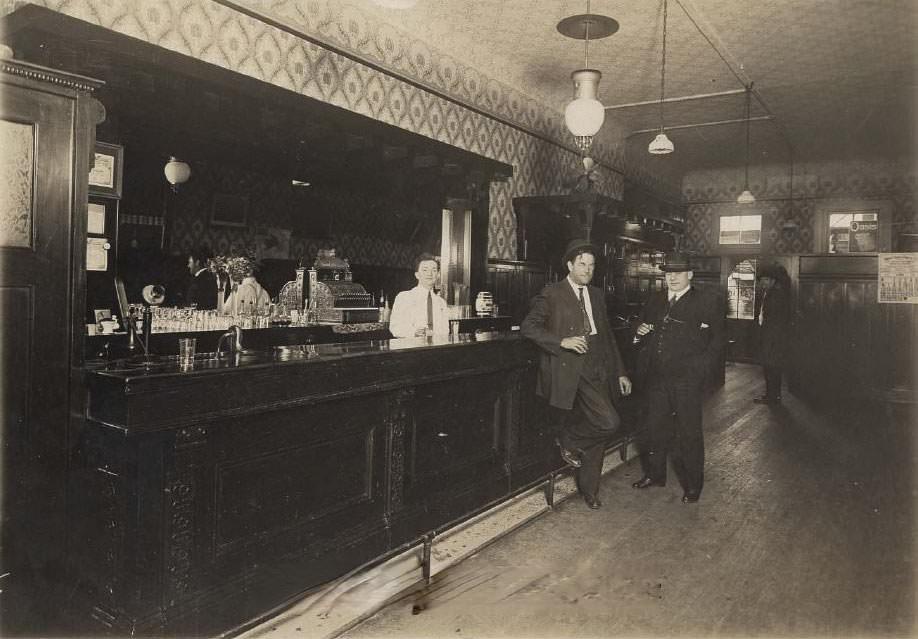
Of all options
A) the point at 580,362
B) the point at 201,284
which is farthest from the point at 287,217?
the point at 580,362

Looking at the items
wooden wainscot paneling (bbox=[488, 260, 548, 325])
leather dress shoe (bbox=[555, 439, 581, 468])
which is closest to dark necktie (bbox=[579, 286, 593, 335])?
leather dress shoe (bbox=[555, 439, 581, 468])

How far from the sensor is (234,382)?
8.94 ft

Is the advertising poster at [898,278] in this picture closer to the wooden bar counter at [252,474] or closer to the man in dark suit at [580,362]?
the man in dark suit at [580,362]

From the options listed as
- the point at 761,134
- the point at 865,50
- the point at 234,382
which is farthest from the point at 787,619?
the point at 761,134

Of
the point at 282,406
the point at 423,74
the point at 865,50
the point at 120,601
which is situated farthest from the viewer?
the point at 865,50

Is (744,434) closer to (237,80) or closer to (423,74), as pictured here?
(423,74)

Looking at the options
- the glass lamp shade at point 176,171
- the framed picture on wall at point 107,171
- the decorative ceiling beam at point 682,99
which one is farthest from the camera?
the decorative ceiling beam at point 682,99

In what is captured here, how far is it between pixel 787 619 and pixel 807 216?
39.4ft

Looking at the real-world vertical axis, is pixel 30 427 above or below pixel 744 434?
above

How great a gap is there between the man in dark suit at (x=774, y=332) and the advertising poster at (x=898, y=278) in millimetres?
1849

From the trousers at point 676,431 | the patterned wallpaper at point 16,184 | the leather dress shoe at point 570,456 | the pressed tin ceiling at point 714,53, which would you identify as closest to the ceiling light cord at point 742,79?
the pressed tin ceiling at point 714,53

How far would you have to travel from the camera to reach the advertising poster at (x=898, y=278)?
952 cm

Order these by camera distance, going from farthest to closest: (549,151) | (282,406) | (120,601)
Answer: (549,151) → (282,406) → (120,601)

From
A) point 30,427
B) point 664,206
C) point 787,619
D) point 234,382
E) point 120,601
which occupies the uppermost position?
point 664,206
